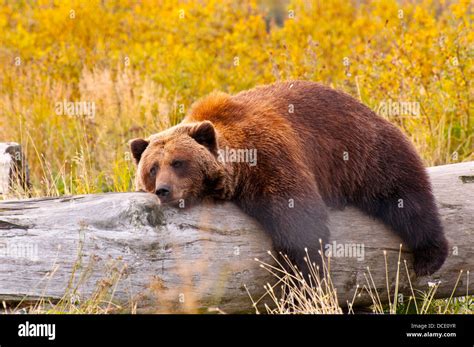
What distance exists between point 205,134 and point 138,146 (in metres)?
0.54

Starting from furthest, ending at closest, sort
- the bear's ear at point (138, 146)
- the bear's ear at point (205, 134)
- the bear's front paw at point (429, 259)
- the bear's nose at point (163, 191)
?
the bear's front paw at point (429, 259)
the bear's ear at point (138, 146)
the bear's ear at point (205, 134)
the bear's nose at point (163, 191)

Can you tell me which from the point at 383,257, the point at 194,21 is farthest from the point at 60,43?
the point at 383,257

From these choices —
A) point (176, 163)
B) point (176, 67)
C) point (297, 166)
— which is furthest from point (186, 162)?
point (176, 67)

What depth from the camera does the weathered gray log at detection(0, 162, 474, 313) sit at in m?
4.77

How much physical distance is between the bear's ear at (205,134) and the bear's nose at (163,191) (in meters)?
0.54

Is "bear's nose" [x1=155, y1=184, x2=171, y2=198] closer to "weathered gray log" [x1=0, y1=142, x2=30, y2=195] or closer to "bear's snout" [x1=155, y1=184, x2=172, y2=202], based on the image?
"bear's snout" [x1=155, y1=184, x2=172, y2=202]

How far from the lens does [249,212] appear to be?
5.45m

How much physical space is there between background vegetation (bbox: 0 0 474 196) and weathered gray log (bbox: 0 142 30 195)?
9.1 inches

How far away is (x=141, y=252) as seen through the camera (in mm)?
4922

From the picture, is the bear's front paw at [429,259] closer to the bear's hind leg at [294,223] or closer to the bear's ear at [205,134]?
the bear's hind leg at [294,223]

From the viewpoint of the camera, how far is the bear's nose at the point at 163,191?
Result: 514 cm

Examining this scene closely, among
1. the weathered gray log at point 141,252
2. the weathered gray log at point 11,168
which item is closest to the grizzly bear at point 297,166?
the weathered gray log at point 141,252

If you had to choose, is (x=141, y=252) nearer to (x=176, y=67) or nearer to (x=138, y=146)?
(x=138, y=146)
